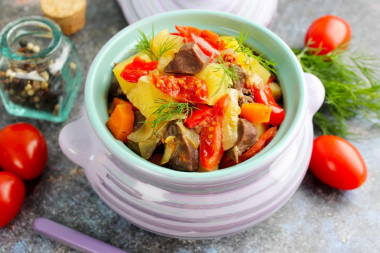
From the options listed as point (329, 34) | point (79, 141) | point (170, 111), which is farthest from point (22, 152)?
point (329, 34)

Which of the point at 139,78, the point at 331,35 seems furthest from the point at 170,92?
the point at 331,35

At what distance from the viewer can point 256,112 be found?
1.66m

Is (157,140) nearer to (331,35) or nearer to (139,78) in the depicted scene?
(139,78)

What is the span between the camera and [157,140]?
5.41ft

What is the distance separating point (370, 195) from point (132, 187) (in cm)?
105

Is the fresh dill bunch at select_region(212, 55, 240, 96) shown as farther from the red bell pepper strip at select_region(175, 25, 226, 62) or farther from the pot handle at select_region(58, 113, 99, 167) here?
the pot handle at select_region(58, 113, 99, 167)

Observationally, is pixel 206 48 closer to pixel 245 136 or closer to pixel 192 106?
pixel 192 106

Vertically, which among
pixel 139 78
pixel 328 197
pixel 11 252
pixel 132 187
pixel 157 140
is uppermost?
pixel 139 78

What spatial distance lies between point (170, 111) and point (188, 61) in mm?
169

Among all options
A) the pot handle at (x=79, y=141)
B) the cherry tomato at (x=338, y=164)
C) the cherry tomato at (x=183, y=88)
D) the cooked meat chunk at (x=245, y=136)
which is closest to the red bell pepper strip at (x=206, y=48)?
the cherry tomato at (x=183, y=88)

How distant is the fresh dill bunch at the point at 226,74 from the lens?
64.0 inches

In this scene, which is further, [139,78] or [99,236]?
[99,236]

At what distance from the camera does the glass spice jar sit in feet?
7.26

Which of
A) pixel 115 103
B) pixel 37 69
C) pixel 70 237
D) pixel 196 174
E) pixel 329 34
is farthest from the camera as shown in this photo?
pixel 329 34
